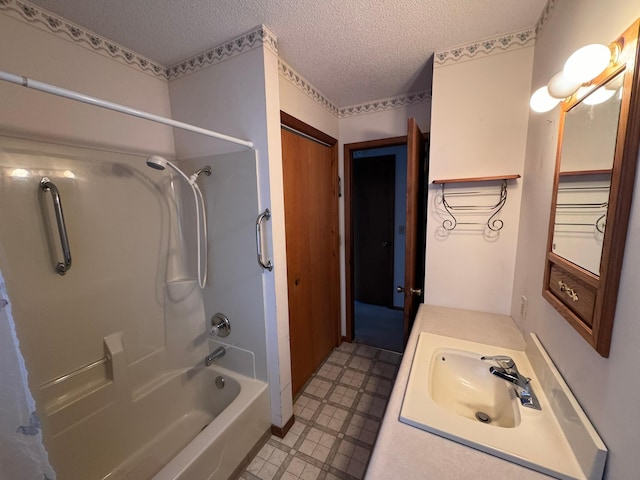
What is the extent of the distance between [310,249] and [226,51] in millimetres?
1342

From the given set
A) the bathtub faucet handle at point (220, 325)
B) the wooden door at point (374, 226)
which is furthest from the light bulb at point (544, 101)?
the wooden door at point (374, 226)

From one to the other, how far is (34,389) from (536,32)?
230 centimetres

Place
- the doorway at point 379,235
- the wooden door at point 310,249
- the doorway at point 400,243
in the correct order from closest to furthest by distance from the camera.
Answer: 1. the doorway at point 400,243
2. the wooden door at point 310,249
3. the doorway at point 379,235

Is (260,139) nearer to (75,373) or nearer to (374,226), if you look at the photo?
(75,373)

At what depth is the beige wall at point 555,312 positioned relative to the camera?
1.83 ft

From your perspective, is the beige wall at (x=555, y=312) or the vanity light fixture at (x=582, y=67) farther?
the vanity light fixture at (x=582, y=67)

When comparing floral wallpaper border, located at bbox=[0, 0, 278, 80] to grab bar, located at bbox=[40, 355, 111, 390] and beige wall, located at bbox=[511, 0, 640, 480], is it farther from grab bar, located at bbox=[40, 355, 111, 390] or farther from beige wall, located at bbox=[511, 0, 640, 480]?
grab bar, located at bbox=[40, 355, 111, 390]

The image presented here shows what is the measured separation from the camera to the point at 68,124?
4.05 ft

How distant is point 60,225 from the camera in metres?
1.15

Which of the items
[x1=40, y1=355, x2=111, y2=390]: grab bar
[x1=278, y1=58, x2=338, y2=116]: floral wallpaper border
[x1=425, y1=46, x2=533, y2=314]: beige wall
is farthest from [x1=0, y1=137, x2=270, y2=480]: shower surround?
[x1=425, y1=46, x2=533, y2=314]: beige wall

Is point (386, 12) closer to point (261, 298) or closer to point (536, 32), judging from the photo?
point (536, 32)

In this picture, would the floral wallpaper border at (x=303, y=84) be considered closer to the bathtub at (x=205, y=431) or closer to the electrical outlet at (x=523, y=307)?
the electrical outlet at (x=523, y=307)

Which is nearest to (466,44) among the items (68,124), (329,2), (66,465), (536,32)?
(536,32)

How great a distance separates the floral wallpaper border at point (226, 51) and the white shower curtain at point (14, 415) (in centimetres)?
140
